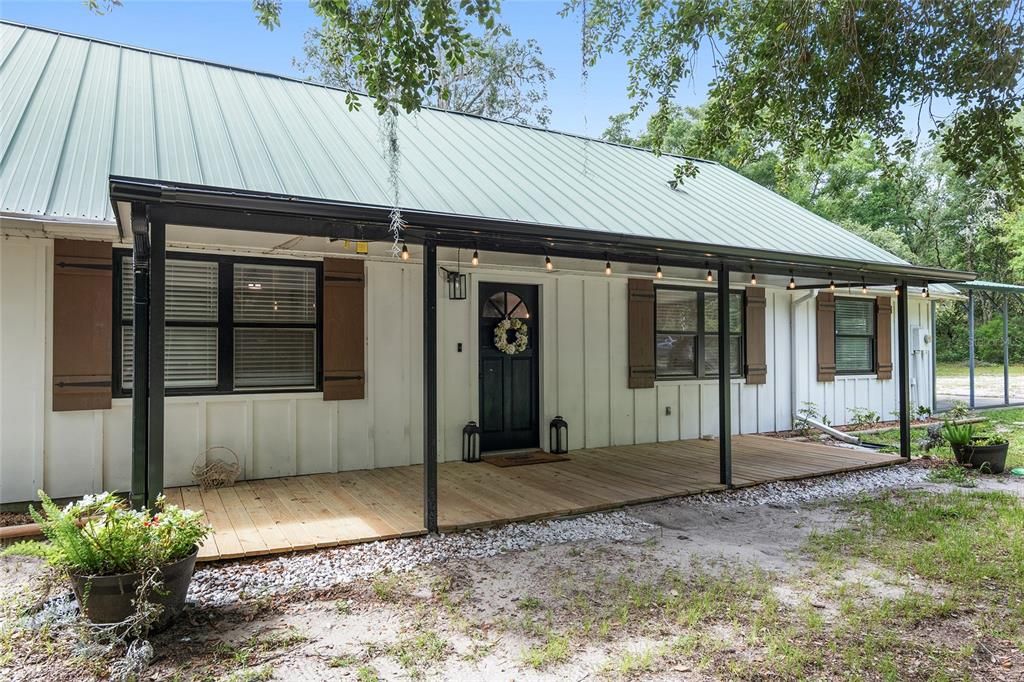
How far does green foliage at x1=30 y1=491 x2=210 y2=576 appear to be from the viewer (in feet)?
9.62

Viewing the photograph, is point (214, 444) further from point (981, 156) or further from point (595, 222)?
point (981, 156)

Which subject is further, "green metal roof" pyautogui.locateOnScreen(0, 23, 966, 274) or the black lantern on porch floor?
the black lantern on porch floor

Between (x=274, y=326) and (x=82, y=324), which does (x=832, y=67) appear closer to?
(x=274, y=326)

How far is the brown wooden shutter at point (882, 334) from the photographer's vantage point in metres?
10.0

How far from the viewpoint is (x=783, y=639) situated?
3.00 metres

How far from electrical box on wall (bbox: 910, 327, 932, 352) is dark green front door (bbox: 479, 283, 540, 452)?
7.19 m

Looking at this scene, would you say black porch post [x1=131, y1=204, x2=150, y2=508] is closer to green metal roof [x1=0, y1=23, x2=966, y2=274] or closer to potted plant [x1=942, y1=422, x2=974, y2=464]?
green metal roof [x1=0, y1=23, x2=966, y2=274]

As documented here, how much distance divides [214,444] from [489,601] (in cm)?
338

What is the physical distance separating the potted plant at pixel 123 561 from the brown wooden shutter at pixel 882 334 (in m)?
10.2

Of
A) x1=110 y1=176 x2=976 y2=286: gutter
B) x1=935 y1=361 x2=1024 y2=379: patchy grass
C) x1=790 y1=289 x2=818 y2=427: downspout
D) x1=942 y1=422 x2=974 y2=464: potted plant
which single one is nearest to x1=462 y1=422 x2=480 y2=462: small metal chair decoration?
x1=110 y1=176 x2=976 y2=286: gutter

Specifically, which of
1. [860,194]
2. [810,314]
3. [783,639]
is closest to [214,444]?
[783,639]

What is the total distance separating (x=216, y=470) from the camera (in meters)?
5.45

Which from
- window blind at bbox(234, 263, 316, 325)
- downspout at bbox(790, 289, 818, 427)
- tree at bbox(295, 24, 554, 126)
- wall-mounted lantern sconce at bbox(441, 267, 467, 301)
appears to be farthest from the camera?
tree at bbox(295, 24, 554, 126)

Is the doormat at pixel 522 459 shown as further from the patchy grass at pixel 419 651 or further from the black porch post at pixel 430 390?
the patchy grass at pixel 419 651
